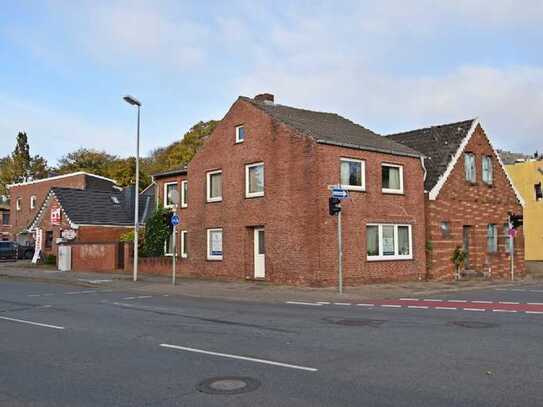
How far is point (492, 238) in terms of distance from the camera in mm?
30516

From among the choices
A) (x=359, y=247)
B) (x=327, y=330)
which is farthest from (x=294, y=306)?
(x=359, y=247)

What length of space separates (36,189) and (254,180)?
44.1 m

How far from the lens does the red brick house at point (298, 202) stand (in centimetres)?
2286

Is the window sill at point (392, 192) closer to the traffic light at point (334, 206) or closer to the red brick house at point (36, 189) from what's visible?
the traffic light at point (334, 206)

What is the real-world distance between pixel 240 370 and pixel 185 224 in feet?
71.2

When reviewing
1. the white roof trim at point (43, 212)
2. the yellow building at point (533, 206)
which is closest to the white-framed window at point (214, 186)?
the white roof trim at point (43, 212)

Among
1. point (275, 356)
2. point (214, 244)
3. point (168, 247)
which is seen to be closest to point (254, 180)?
point (214, 244)

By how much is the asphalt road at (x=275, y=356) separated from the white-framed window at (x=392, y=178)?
10.6 meters

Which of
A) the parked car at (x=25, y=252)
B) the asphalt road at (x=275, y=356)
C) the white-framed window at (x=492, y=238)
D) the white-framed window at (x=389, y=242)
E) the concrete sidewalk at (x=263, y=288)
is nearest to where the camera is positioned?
the asphalt road at (x=275, y=356)

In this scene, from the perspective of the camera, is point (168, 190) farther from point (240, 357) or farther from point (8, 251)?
point (240, 357)

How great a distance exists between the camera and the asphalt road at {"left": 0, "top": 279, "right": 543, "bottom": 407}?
6.53 metres

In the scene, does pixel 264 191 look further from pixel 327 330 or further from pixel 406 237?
pixel 327 330

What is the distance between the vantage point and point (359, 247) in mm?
23562

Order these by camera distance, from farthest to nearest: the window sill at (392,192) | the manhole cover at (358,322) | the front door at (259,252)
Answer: the front door at (259,252), the window sill at (392,192), the manhole cover at (358,322)
